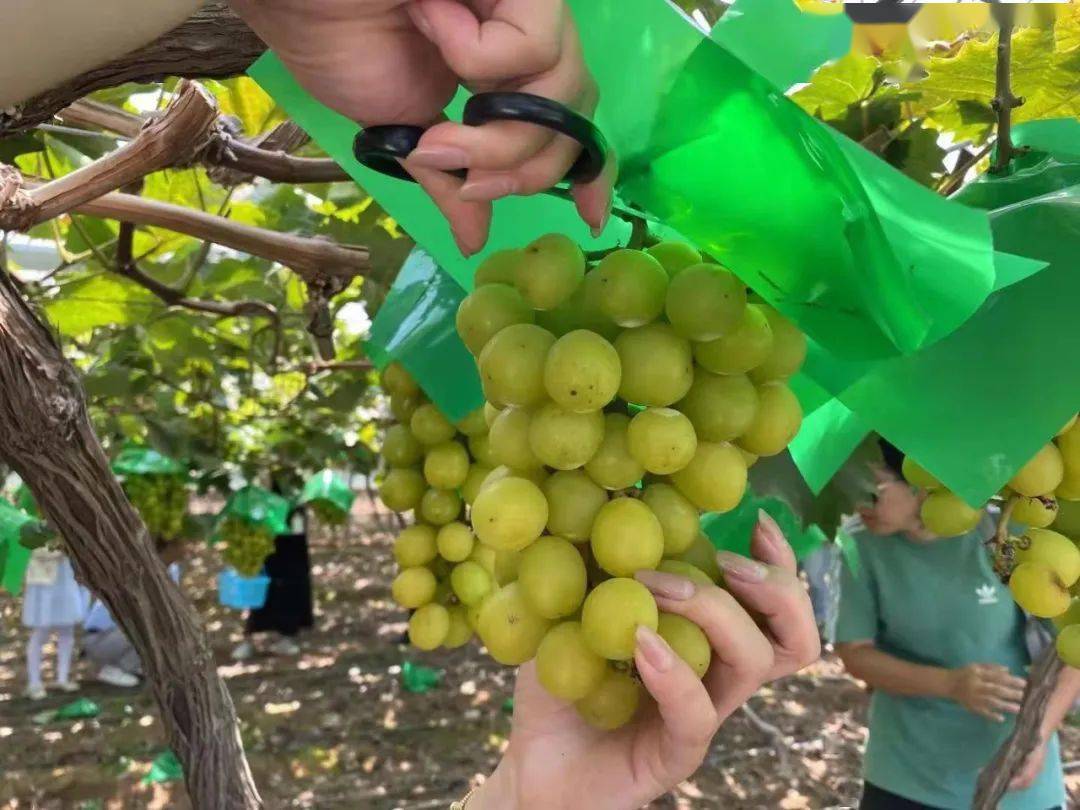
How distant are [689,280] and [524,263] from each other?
0.32 ft

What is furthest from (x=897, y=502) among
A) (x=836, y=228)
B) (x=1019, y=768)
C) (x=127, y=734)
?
(x=127, y=734)

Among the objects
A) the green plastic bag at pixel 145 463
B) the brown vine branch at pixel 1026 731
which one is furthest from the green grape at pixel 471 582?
the green plastic bag at pixel 145 463

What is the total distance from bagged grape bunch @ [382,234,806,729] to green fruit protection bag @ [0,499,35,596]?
60.6 inches

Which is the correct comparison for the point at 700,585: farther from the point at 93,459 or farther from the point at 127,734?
the point at 127,734

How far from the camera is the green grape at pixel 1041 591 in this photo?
643mm

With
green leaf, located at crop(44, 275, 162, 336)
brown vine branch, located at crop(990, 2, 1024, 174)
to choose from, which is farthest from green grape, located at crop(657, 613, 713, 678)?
green leaf, located at crop(44, 275, 162, 336)

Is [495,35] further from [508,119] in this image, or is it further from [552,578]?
[552,578]

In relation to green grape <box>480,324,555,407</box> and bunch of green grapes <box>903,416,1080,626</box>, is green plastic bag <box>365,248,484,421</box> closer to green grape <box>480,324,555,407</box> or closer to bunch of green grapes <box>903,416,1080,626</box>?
green grape <box>480,324,555,407</box>

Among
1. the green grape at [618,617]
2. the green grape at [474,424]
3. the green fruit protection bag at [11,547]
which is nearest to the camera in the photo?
the green grape at [618,617]

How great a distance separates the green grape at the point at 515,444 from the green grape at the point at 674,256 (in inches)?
5.1

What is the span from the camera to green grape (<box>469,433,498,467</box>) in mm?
986

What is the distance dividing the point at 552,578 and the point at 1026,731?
0.75 metres

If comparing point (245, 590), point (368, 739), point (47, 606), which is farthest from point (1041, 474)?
point (245, 590)

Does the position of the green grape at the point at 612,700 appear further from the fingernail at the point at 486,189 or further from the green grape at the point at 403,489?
the green grape at the point at 403,489
